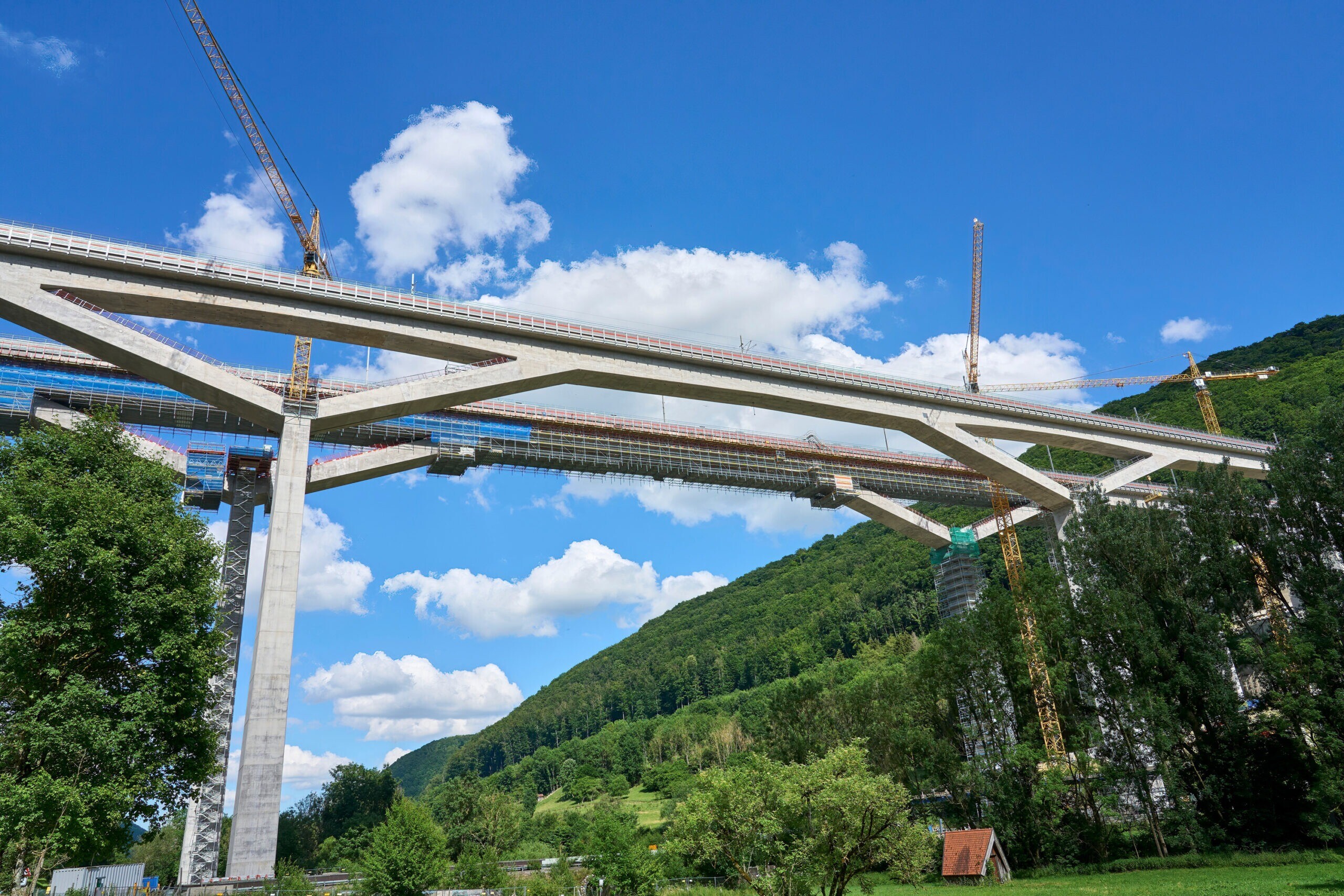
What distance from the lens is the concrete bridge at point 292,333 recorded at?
70.5ft

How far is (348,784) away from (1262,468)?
2034 inches

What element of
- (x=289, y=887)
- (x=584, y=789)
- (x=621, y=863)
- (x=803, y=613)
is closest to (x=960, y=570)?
(x=621, y=863)

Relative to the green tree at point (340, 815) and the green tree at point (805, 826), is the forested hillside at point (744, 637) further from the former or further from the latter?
the green tree at point (805, 826)

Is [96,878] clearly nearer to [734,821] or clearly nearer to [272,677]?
[272,677]

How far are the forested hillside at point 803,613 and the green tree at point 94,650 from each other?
2695 inches

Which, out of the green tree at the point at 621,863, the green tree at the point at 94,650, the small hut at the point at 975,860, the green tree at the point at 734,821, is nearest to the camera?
the green tree at the point at 94,650

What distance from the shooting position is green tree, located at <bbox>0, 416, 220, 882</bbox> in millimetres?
14664

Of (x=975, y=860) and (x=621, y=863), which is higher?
(x=621, y=863)

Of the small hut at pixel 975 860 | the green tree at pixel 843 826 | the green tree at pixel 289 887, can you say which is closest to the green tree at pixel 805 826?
the green tree at pixel 843 826

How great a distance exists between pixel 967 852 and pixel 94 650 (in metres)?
24.7

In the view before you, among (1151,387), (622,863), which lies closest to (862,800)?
(622,863)

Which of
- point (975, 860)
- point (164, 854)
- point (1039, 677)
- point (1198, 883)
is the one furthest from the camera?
point (164, 854)

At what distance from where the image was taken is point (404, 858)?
2248 centimetres

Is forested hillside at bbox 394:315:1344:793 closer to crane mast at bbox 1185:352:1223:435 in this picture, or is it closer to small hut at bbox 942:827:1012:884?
crane mast at bbox 1185:352:1223:435
